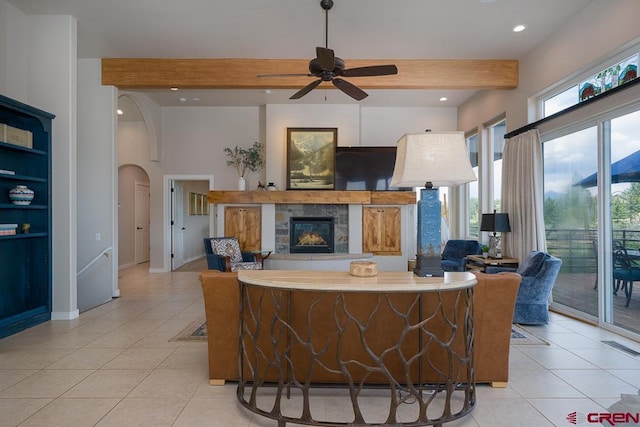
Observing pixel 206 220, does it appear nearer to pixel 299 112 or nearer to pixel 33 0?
pixel 299 112

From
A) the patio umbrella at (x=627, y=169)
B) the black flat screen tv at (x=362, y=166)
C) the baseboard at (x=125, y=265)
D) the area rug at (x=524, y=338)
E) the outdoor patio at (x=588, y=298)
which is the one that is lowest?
the area rug at (x=524, y=338)

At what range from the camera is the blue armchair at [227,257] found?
5664 millimetres

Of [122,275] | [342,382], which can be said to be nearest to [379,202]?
[342,382]

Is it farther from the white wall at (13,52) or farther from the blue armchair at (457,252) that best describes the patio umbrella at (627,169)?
the white wall at (13,52)

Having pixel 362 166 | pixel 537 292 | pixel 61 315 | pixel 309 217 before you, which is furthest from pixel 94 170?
pixel 537 292

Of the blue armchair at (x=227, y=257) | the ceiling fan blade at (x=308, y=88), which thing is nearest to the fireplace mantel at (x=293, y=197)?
the blue armchair at (x=227, y=257)

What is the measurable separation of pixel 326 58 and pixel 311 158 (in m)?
3.96

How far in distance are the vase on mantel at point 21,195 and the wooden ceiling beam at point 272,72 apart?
85.5 inches

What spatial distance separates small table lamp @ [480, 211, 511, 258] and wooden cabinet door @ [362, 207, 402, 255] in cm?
212

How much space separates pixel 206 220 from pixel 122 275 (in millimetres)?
3487

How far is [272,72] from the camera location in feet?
17.2

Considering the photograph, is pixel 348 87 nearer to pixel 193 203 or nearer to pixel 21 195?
pixel 21 195

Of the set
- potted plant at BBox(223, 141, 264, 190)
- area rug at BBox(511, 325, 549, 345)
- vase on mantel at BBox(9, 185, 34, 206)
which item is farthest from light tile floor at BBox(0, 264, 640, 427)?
potted plant at BBox(223, 141, 264, 190)

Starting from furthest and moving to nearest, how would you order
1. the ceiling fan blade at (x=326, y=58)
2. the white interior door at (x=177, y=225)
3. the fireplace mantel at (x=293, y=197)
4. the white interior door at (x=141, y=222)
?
the white interior door at (x=141, y=222) → the white interior door at (x=177, y=225) → the fireplace mantel at (x=293, y=197) → the ceiling fan blade at (x=326, y=58)
